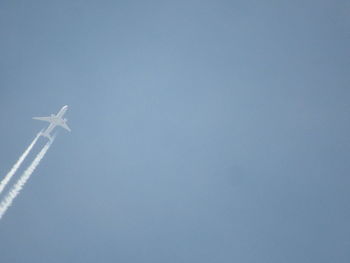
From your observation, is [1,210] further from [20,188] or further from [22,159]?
[22,159]

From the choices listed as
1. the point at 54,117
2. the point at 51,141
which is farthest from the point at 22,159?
the point at 54,117

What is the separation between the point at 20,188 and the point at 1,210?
667cm

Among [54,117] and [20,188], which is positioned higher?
[54,117]

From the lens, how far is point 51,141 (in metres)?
85.6

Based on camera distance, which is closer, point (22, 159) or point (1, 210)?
point (1, 210)

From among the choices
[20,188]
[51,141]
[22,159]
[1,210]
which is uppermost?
[51,141]

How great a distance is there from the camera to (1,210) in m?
71.2

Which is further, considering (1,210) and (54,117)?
(54,117)

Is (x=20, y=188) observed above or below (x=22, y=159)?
below

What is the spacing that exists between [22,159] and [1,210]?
19687 millimetres

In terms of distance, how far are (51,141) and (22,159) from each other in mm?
11024

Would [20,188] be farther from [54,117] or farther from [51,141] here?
[54,117]

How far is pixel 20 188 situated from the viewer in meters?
75.4

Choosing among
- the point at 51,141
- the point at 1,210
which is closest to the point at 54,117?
the point at 51,141
